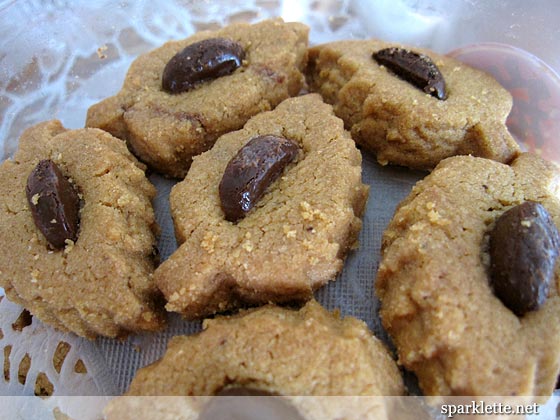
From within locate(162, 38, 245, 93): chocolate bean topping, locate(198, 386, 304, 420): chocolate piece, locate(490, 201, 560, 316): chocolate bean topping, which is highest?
locate(162, 38, 245, 93): chocolate bean topping

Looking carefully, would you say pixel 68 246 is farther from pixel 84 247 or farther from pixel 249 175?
pixel 249 175

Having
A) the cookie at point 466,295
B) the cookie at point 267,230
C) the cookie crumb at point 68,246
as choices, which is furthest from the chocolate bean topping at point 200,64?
the cookie at point 466,295

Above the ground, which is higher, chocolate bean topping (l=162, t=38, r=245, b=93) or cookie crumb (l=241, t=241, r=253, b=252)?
chocolate bean topping (l=162, t=38, r=245, b=93)

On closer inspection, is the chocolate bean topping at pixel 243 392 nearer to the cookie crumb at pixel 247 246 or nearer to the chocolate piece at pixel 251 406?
the chocolate piece at pixel 251 406

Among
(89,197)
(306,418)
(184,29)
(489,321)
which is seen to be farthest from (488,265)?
(184,29)

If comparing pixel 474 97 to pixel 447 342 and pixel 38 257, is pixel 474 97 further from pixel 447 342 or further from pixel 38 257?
pixel 38 257

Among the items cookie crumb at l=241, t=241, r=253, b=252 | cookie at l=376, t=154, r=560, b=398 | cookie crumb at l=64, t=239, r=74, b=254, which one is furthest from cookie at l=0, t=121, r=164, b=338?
cookie at l=376, t=154, r=560, b=398

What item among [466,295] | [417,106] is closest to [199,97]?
[417,106]

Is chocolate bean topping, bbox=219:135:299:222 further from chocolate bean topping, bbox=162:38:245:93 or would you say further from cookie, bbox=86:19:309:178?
chocolate bean topping, bbox=162:38:245:93
